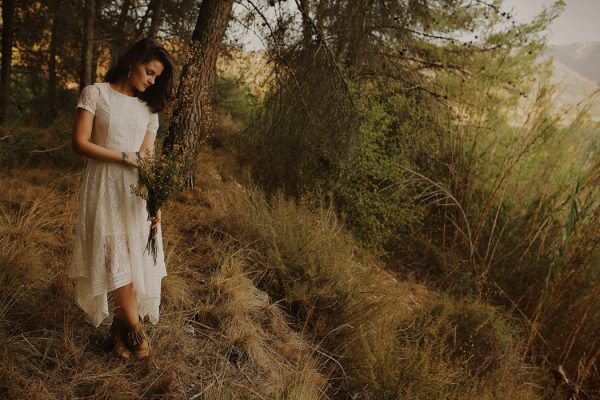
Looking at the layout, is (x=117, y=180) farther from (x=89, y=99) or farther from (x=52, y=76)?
(x=52, y=76)

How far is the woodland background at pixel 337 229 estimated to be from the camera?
7.44 feet

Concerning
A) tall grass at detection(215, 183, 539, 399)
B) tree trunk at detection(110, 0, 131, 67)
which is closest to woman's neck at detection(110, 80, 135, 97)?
tall grass at detection(215, 183, 539, 399)

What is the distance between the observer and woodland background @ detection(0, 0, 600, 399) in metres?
2.27

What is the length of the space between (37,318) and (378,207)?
3739mm

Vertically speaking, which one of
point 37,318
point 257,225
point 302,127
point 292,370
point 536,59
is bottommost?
point 292,370

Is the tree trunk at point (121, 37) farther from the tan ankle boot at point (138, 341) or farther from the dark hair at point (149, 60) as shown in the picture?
the tan ankle boot at point (138, 341)

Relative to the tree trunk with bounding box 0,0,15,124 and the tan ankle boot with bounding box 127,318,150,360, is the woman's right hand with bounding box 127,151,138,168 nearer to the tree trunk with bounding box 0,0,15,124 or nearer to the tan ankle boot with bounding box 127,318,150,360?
the tan ankle boot with bounding box 127,318,150,360

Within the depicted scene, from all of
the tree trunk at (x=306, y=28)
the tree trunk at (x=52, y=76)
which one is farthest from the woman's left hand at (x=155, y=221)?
the tree trunk at (x=52, y=76)

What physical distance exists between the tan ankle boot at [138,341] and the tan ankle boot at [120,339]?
5 cm

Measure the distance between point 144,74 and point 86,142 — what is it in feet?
1.34

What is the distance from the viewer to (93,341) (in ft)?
7.00

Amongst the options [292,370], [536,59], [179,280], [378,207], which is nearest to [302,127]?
[378,207]

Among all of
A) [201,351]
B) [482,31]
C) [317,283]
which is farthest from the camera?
[482,31]

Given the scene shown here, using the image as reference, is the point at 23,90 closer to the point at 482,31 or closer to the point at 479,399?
the point at 482,31
